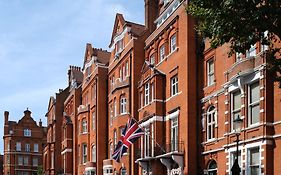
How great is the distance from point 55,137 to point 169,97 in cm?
3745

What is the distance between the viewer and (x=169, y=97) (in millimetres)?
36812

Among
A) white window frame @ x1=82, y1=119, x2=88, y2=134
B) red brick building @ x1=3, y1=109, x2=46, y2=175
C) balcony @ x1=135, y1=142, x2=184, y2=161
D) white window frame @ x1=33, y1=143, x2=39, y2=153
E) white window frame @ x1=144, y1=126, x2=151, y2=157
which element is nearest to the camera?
balcony @ x1=135, y1=142, x2=184, y2=161

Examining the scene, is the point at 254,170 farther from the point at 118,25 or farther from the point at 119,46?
the point at 118,25

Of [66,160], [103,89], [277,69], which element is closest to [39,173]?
[66,160]

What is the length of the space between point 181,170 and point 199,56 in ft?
23.9

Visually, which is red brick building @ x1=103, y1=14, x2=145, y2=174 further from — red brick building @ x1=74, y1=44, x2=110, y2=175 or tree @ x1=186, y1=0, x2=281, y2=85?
tree @ x1=186, y1=0, x2=281, y2=85

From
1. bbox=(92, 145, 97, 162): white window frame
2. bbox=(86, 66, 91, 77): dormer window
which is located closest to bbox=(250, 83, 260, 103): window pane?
bbox=(92, 145, 97, 162): white window frame

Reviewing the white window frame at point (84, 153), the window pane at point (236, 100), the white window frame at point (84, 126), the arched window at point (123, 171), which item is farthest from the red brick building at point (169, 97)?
the white window frame at point (84, 153)

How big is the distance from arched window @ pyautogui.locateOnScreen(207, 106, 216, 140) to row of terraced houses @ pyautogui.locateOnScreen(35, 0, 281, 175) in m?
0.06

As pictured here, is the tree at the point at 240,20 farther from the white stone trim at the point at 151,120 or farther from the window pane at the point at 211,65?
the white stone trim at the point at 151,120

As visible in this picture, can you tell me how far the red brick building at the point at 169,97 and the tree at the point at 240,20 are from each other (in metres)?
14.9

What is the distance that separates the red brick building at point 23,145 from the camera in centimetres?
10006

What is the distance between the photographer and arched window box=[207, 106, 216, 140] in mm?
31634

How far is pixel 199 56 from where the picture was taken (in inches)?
1325
